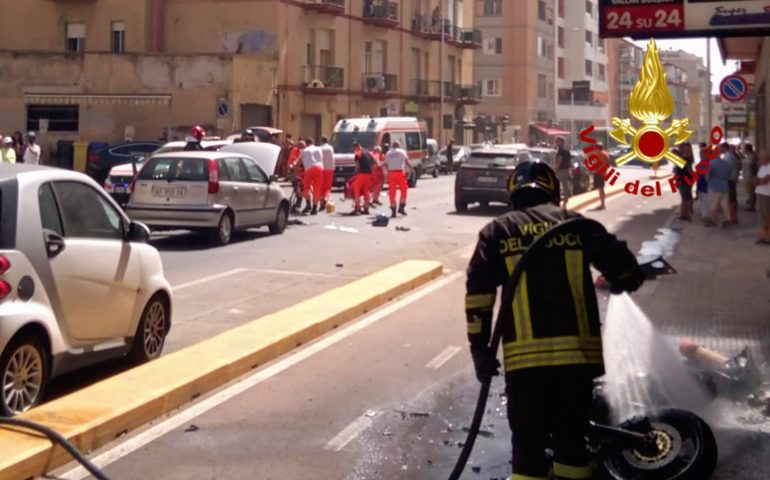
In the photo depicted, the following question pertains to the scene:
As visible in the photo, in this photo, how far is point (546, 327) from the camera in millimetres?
4973

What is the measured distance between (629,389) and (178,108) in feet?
123

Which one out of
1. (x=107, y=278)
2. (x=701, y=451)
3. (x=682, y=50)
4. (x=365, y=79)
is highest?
(x=365, y=79)

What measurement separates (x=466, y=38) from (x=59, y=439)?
63890mm

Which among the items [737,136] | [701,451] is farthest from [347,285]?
[737,136]

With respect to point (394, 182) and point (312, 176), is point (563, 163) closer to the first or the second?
point (394, 182)

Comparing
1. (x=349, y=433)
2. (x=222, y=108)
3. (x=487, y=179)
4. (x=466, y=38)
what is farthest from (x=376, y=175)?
(x=466, y=38)

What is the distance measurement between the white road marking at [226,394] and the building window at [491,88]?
61919 millimetres

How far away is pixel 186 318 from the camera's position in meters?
12.0

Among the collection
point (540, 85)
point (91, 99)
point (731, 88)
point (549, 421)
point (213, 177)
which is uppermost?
point (540, 85)

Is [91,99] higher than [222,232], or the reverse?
[91,99]

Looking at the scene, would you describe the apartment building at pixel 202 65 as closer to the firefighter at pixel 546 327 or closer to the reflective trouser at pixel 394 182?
the reflective trouser at pixel 394 182

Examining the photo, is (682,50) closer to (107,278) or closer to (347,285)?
(107,278)

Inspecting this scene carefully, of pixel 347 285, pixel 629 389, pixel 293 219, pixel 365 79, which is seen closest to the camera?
pixel 629 389

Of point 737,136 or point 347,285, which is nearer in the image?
point 347,285
